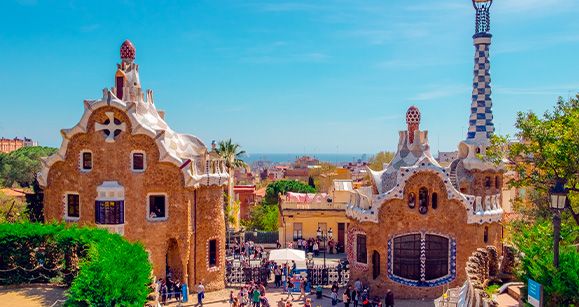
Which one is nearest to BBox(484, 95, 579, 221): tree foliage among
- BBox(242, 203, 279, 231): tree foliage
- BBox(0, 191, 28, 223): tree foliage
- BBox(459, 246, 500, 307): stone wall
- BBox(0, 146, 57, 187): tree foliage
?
BBox(459, 246, 500, 307): stone wall

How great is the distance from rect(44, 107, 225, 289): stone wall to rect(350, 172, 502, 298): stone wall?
9355mm

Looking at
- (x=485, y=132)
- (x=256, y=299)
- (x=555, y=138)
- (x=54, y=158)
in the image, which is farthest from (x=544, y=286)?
(x=54, y=158)

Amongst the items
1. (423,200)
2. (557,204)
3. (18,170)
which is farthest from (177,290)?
(18,170)

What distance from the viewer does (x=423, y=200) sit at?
27.0 meters

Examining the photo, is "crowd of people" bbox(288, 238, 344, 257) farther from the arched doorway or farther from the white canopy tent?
the arched doorway

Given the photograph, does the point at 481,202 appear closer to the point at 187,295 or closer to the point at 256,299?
the point at 256,299

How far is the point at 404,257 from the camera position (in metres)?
27.0

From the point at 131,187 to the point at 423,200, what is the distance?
13.9m

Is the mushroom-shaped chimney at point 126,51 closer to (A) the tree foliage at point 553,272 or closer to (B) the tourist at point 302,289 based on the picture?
(B) the tourist at point 302,289

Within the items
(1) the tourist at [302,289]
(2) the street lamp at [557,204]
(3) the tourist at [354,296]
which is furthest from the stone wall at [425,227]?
(2) the street lamp at [557,204]

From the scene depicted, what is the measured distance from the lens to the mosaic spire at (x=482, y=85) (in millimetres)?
28703

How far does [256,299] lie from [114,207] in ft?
25.7

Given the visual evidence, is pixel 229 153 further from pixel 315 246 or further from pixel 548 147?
pixel 548 147

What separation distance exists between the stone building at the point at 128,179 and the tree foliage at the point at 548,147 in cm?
1449
